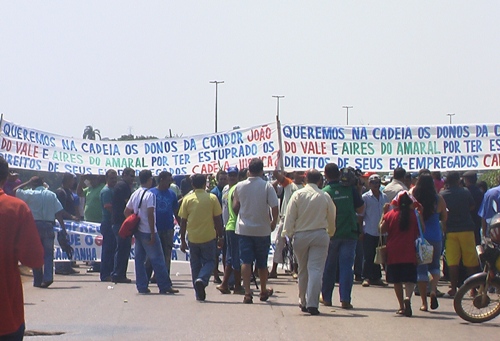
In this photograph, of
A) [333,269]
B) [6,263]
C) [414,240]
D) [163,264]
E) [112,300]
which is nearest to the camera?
[6,263]

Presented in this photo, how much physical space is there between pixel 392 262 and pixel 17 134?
→ 9.15 meters

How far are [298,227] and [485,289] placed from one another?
7.84ft

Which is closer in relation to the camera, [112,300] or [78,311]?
[78,311]

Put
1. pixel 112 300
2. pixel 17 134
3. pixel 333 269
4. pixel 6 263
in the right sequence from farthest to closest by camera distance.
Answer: pixel 17 134 → pixel 112 300 → pixel 333 269 → pixel 6 263

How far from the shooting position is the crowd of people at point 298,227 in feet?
38.9

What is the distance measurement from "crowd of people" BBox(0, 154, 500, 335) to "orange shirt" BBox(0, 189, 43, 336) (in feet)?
17.3

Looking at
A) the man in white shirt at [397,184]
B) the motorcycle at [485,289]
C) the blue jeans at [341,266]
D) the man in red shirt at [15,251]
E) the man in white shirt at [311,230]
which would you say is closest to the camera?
the man in red shirt at [15,251]

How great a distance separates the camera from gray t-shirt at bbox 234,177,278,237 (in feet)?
42.3

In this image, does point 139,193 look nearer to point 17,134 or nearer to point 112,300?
point 112,300

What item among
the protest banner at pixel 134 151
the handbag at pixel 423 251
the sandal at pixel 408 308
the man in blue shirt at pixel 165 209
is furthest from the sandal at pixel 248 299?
the protest banner at pixel 134 151

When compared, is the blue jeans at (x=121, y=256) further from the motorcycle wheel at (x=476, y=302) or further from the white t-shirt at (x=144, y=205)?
the motorcycle wheel at (x=476, y=302)

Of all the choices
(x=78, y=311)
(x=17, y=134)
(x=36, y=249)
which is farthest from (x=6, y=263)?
(x=17, y=134)

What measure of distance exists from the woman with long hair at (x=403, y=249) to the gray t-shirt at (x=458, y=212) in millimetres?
2060

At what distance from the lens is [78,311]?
486 inches
